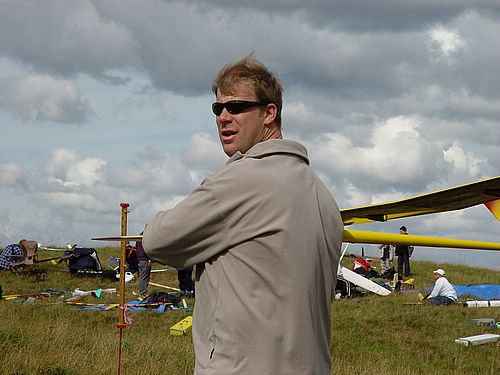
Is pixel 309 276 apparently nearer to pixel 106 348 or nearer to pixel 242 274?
pixel 242 274

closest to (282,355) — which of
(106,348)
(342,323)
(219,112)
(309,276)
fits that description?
(309,276)

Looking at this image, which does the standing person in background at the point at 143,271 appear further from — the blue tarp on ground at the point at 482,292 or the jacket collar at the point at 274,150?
the jacket collar at the point at 274,150

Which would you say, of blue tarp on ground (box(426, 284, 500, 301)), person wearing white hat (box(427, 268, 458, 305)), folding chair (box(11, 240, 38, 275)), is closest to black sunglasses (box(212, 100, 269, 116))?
person wearing white hat (box(427, 268, 458, 305))

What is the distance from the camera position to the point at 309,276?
2.06 metres

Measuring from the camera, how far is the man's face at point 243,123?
7.34 feet

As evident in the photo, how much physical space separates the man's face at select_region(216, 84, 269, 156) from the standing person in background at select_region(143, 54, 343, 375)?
102 mm

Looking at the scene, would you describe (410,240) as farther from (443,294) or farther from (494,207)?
(443,294)

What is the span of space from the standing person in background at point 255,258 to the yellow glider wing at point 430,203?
1.36 meters

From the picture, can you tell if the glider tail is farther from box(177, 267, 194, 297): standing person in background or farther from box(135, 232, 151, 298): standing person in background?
box(177, 267, 194, 297): standing person in background

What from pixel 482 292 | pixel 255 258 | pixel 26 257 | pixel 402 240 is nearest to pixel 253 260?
pixel 255 258

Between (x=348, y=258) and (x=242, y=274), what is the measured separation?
23228 millimetres

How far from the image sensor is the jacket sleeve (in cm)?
202

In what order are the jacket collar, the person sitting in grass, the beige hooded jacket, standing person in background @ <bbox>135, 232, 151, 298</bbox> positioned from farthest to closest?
the person sitting in grass → standing person in background @ <bbox>135, 232, 151, 298</bbox> → the jacket collar → the beige hooded jacket

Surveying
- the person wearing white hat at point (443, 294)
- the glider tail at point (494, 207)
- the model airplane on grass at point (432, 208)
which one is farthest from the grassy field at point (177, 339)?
the glider tail at point (494, 207)
